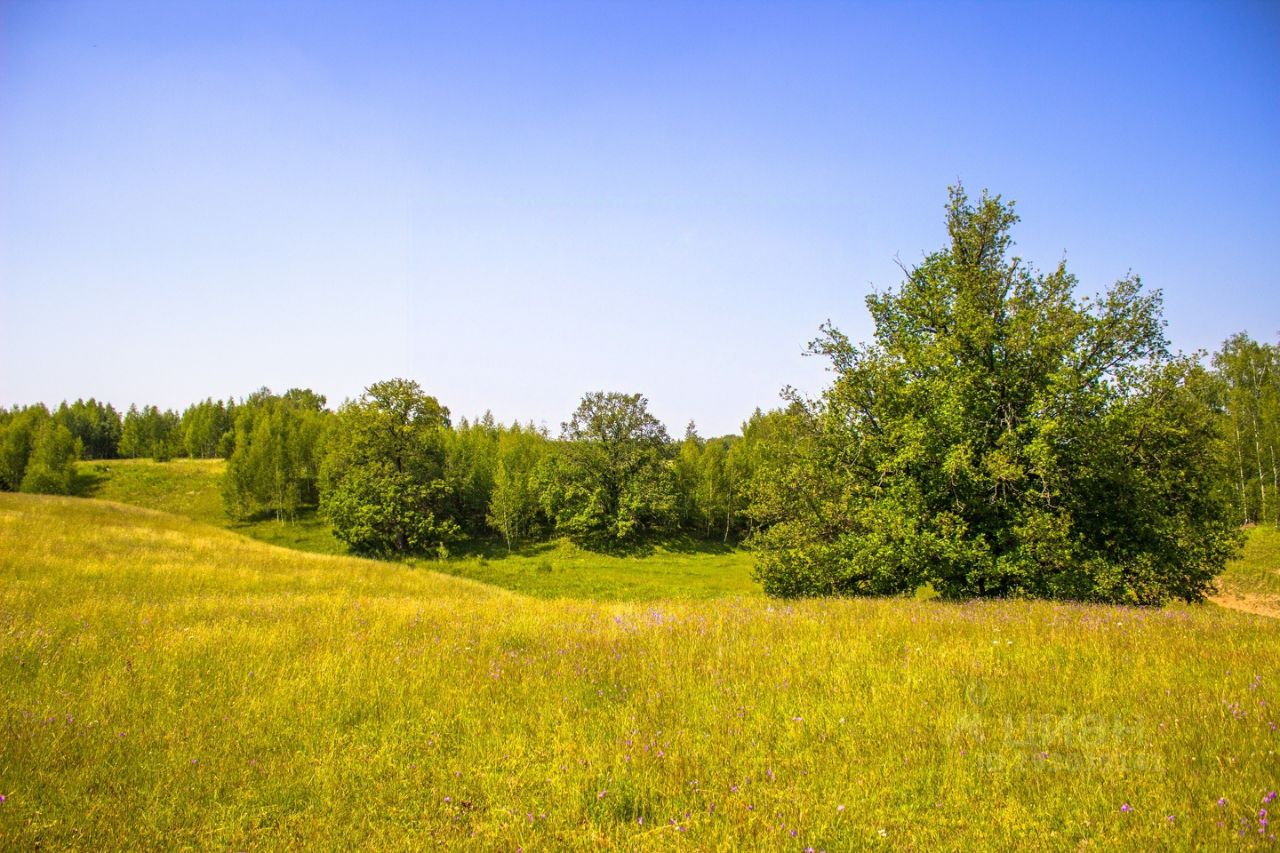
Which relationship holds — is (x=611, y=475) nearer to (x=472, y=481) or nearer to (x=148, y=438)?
(x=472, y=481)

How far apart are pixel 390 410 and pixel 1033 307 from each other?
45219mm

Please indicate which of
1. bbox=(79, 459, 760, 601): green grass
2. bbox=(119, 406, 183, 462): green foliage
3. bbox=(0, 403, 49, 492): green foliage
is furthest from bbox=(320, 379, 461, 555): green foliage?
bbox=(119, 406, 183, 462): green foliage

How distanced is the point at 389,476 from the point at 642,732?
149 feet

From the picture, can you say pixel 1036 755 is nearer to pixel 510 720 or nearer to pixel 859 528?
pixel 510 720

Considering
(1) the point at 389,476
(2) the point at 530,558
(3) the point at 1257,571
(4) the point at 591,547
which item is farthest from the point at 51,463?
(3) the point at 1257,571

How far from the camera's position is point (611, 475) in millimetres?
61062

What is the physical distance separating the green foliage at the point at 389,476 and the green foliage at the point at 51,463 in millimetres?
51606

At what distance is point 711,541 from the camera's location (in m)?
66.6

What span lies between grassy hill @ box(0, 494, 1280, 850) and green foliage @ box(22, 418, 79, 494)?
8930 centimetres

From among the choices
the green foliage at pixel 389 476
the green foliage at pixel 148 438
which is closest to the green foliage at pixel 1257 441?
the green foliage at pixel 389 476

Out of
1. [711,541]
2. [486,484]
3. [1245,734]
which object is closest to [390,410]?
[486,484]

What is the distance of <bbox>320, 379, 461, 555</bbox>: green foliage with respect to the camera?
45.2 meters

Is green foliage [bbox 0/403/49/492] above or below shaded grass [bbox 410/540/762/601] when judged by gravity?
above

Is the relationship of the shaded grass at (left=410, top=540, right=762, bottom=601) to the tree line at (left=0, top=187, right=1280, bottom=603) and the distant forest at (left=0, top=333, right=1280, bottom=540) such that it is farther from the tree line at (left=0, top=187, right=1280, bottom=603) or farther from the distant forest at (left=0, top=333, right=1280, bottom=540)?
the tree line at (left=0, top=187, right=1280, bottom=603)
